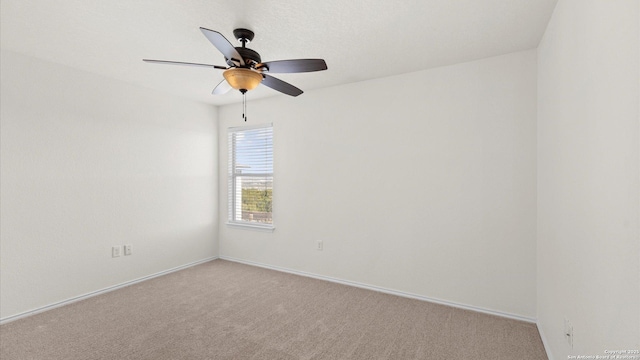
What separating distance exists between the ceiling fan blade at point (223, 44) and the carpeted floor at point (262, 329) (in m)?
2.15

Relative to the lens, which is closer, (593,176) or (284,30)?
(593,176)

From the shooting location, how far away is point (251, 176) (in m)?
4.39

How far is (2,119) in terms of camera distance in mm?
2555

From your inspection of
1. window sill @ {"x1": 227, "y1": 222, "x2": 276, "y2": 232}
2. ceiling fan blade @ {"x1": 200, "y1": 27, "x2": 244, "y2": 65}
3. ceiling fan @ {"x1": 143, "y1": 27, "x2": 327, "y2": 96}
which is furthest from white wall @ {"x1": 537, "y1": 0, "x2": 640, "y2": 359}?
window sill @ {"x1": 227, "y1": 222, "x2": 276, "y2": 232}

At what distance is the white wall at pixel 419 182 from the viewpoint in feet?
8.65

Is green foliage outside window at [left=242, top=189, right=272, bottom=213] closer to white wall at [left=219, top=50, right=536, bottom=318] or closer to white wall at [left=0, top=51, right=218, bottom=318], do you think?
white wall at [left=219, top=50, right=536, bottom=318]

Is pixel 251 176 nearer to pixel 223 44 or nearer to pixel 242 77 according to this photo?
pixel 242 77

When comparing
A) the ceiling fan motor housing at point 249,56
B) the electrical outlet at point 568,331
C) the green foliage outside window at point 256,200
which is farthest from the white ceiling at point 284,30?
the electrical outlet at point 568,331

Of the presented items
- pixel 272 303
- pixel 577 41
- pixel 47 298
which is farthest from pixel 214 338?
pixel 577 41

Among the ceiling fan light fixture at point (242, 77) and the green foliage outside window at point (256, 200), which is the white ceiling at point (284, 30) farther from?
the green foliage outside window at point (256, 200)

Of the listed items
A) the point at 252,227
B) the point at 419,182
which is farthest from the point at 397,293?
the point at 252,227

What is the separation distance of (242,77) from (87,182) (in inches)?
94.9

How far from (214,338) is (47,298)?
76.5 inches

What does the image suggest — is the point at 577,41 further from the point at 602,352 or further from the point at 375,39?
the point at 602,352
